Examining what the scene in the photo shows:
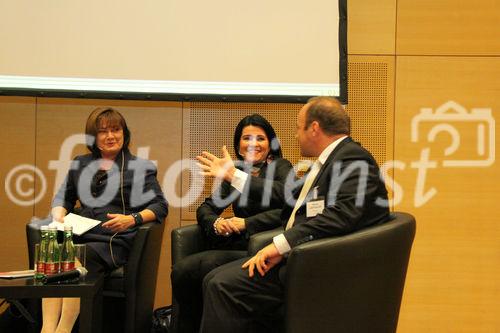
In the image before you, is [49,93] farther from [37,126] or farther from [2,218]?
[2,218]

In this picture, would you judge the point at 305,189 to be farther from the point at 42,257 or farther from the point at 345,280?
the point at 42,257

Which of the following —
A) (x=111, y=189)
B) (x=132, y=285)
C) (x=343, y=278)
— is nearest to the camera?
(x=343, y=278)

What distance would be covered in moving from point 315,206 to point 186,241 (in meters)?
1.00

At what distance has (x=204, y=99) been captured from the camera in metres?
3.73

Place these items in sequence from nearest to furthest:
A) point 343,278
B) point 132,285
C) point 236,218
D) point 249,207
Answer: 1. point 343,278
2. point 132,285
3. point 236,218
4. point 249,207

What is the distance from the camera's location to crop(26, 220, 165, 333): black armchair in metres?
2.95

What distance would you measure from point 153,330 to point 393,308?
1.54 meters

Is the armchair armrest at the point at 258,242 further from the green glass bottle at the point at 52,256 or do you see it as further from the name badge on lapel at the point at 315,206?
the green glass bottle at the point at 52,256

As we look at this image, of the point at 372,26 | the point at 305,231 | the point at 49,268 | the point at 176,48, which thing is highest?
the point at 372,26

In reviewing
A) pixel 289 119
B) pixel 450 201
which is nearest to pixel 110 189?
pixel 289 119

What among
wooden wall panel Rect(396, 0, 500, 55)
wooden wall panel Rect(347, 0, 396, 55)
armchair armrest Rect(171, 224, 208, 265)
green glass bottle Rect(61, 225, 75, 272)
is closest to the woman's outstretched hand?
armchair armrest Rect(171, 224, 208, 265)

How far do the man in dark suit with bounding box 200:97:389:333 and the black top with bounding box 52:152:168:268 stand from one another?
3.37 ft

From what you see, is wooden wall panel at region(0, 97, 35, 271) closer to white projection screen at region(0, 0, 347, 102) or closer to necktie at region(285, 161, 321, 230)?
white projection screen at region(0, 0, 347, 102)

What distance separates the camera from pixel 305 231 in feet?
7.58
